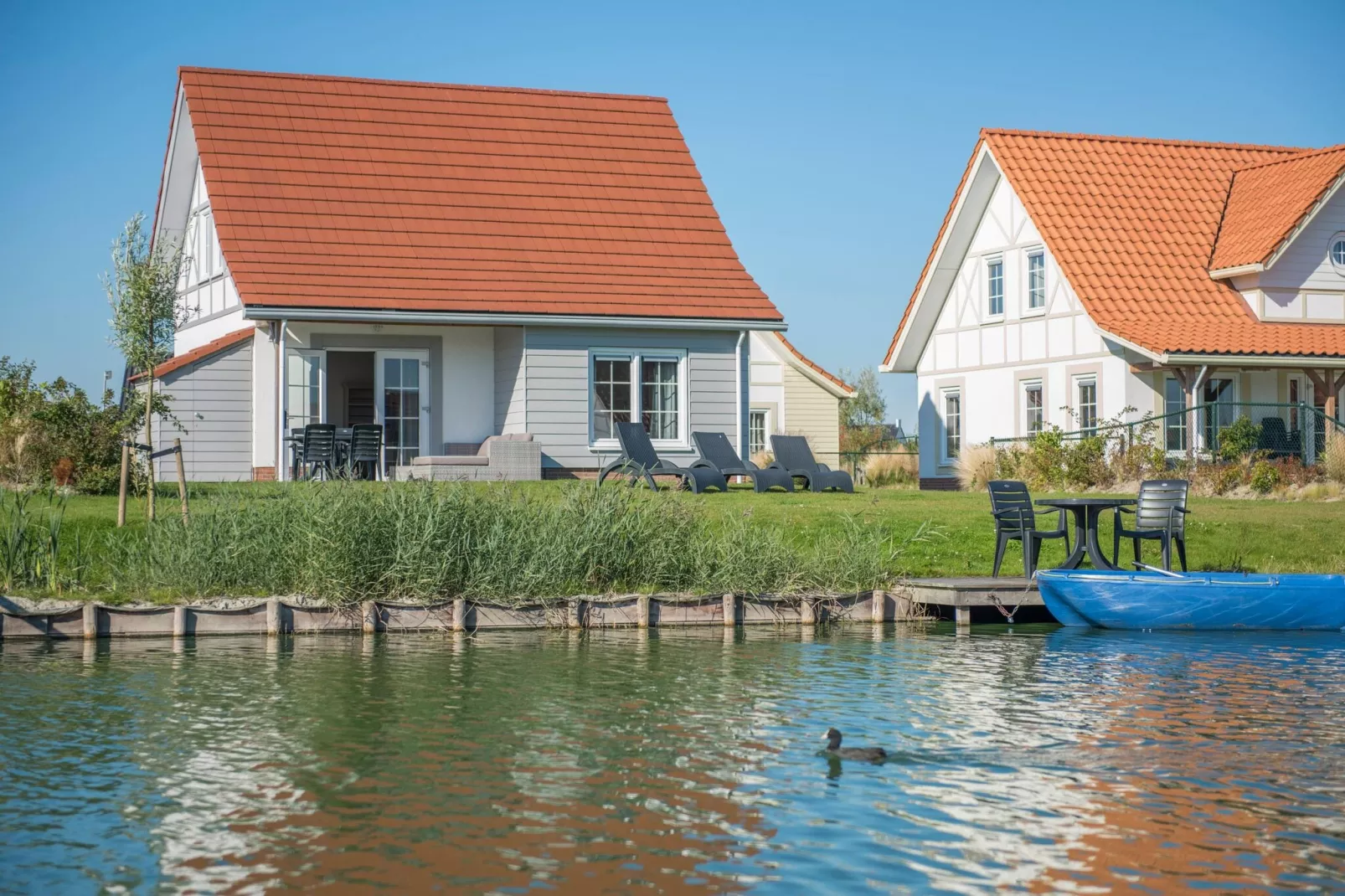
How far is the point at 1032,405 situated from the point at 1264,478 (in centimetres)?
762

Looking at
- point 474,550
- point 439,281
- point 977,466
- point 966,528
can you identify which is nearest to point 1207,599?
point 966,528

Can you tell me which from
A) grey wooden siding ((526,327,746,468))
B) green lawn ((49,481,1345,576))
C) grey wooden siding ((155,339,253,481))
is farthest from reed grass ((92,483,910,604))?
grey wooden siding ((526,327,746,468))

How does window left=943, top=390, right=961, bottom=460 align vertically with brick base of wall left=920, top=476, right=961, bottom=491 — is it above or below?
above

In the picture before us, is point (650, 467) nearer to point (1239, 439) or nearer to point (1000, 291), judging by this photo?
point (1239, 439)

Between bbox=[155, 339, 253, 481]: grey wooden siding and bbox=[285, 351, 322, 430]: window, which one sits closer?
bbox=[155, 339, 253, 481]: grey wooden siding

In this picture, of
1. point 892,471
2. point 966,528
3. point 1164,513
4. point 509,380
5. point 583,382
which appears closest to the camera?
point 1164,513

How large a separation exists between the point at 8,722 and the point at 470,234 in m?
18.6

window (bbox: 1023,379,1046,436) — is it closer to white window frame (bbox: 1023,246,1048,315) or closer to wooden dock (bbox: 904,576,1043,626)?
white window frame (bbox: 1023,246,1048,315)

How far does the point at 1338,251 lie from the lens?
30.2 metres

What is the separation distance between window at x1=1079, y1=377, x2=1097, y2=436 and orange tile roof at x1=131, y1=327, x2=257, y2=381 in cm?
1505

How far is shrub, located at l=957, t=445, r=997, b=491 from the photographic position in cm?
2955

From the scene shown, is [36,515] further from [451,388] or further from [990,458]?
[990,458]

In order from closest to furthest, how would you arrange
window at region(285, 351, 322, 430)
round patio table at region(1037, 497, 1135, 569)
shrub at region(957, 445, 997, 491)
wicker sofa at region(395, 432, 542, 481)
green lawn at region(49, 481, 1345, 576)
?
round patio table at region(1037, 497, 1135, 569), green lawn at region(49, 481, 1345, 576), wicker sofa at region(395, 432, 542, 481), window at region(285, 351, 322, 430), shrub at region(957, 445, 997, 491)

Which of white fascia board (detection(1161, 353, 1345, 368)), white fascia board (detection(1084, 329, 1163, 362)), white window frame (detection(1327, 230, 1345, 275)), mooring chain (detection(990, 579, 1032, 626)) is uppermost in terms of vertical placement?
white window frame (detection(1327, 230, 1345, 275))
